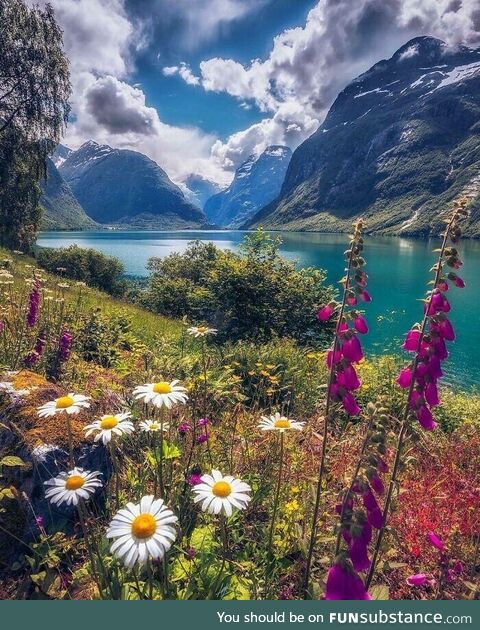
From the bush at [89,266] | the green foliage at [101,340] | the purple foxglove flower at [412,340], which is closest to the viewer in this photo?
the purple foxglove flower at [412,340]

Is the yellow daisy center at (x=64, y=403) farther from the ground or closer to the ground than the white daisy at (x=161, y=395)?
closer to the ground

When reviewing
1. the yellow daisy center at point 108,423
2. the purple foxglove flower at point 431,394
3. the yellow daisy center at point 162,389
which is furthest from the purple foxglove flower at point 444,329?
the yellow daisy center at point 108,423

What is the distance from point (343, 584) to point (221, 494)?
0.77 m

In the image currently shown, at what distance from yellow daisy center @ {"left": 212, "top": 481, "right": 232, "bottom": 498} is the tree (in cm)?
1816

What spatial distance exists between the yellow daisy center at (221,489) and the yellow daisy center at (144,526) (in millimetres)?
430

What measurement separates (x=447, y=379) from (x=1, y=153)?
93.5ft

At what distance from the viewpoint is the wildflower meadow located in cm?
220

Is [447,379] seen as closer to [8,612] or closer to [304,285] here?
[304,285]

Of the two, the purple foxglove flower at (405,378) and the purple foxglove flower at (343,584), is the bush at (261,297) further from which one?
the purple foxglove flower at (343,584)

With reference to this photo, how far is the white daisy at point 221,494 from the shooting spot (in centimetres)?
217

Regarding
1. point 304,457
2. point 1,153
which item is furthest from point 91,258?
point 304,457

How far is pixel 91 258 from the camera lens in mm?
45812

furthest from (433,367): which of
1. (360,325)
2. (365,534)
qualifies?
(365,534)

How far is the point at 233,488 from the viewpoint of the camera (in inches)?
91.7
